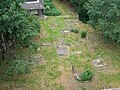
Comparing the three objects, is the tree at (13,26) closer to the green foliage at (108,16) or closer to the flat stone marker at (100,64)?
the flat stone marker at (100,64)

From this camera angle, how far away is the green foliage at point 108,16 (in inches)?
956

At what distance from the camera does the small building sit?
3453 cm

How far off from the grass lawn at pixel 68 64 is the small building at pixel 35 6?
351cm

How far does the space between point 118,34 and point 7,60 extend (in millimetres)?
9624

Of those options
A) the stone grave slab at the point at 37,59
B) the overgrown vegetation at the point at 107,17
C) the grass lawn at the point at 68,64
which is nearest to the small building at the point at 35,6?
the grass lawn at the point at 68,64

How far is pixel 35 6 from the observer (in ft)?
114

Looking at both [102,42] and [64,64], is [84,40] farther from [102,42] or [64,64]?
[64,64]

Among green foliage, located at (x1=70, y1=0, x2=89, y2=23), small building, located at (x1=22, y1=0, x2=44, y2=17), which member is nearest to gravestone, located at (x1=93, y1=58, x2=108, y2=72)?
green foliage, located at (x1=70, y1=0, x2=89, y2=23)

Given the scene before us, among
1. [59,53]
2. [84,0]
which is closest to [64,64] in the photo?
[59,53]

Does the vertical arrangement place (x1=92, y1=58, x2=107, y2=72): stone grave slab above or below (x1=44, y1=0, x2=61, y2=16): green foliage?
above

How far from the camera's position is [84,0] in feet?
111

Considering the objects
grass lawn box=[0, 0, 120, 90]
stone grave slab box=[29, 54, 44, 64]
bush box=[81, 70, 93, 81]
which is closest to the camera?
grass lawn box=[0, 0, 120, 90]

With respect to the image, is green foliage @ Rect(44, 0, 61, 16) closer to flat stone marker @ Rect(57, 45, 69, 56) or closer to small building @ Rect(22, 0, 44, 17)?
small building @ Rect(22, 0, 44, 17)

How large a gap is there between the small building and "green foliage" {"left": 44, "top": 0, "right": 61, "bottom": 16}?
1379mm
